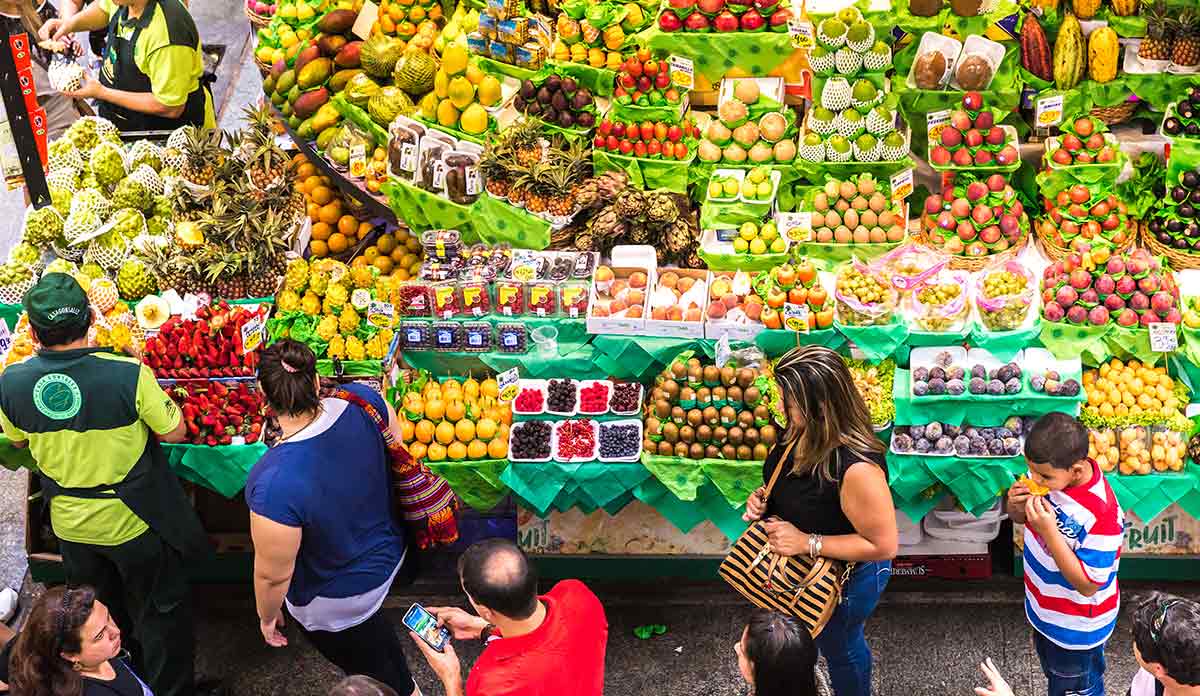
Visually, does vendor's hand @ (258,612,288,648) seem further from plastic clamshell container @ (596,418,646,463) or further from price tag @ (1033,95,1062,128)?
price tag @ (1033,95,1062,128)

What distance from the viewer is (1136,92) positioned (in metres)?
5.68

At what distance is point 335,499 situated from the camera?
12.8 feet

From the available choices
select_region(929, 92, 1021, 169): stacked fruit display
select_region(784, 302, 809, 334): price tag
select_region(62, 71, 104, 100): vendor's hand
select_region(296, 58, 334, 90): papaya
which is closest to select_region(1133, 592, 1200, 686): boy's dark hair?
select_region(784, 302, 809, 334): price tag

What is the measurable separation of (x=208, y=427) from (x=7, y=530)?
1.70 metres

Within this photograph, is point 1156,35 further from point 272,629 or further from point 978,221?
point 272,629

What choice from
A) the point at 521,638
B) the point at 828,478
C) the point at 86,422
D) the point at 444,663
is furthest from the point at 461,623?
the point at 86,422

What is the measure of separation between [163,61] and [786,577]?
446 centimetres

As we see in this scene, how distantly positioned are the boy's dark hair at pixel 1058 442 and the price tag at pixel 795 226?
1.95 metres

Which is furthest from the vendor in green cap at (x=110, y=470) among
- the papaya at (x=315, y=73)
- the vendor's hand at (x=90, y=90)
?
the papaya at (x=315, y=73)

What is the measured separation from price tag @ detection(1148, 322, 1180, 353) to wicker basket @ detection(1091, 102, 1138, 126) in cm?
131

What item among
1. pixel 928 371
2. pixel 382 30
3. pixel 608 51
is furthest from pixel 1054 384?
pixel 382 30

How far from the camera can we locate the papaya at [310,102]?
265 inches

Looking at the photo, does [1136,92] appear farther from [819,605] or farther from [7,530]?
[7,530]

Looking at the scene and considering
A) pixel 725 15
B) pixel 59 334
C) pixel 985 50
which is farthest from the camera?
pixel 725 15
